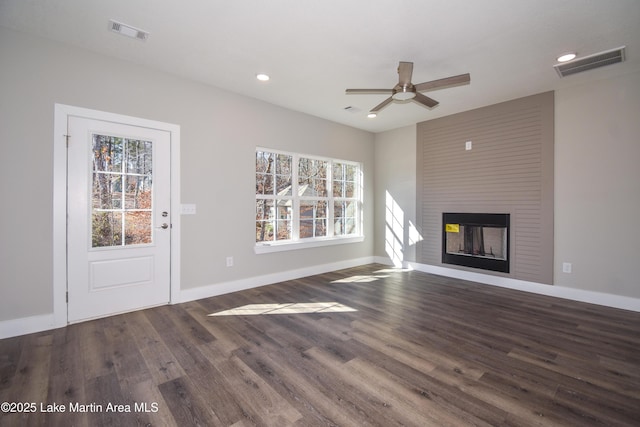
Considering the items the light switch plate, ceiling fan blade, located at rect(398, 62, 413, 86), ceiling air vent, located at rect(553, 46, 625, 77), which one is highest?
ceiling air vent, located at rect(553, 46, 625, 77)

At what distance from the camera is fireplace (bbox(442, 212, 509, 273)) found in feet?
14.2

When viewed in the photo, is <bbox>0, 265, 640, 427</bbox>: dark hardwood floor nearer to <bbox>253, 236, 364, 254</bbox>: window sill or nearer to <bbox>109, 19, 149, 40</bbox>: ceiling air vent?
<bbox>253, 236, 364, 254</bbox>: window sill

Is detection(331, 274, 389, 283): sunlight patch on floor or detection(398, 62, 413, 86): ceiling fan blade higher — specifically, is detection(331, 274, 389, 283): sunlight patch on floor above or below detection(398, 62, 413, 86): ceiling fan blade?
below

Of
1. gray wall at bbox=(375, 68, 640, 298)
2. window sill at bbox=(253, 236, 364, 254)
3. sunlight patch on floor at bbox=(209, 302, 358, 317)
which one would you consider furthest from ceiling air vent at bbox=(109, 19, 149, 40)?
gray wall at bbox=(375, 68, 640, 298)

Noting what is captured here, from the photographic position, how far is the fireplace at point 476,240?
4.34 metres

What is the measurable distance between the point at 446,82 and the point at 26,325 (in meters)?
4.44

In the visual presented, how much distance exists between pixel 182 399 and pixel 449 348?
2042 millimetres

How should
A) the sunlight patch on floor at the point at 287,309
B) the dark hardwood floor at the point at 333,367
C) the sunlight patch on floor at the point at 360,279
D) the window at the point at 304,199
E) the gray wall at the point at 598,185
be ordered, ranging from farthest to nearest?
the sunlight patch on floor at the point at 360,279 < the window at the point at 304,199 < the gray wall at the point at 598,185 < the sunlight patch on floor at the point at 287,309 < the dark hardwood floor at the point at 333,367

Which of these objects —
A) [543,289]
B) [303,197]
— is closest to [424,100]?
[303,197]

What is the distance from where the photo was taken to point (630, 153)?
3320mm

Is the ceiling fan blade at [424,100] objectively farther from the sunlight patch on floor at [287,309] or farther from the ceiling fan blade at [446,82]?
the sunlight patch on floor at [287,309]

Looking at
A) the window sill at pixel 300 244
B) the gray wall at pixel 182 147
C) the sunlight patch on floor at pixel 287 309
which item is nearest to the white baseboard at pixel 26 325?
the gray wall at pixel 182 147

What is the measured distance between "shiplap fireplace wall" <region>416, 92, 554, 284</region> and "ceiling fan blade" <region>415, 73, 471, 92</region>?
212cm

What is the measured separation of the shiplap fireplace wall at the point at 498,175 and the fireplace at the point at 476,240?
0.09 metres
